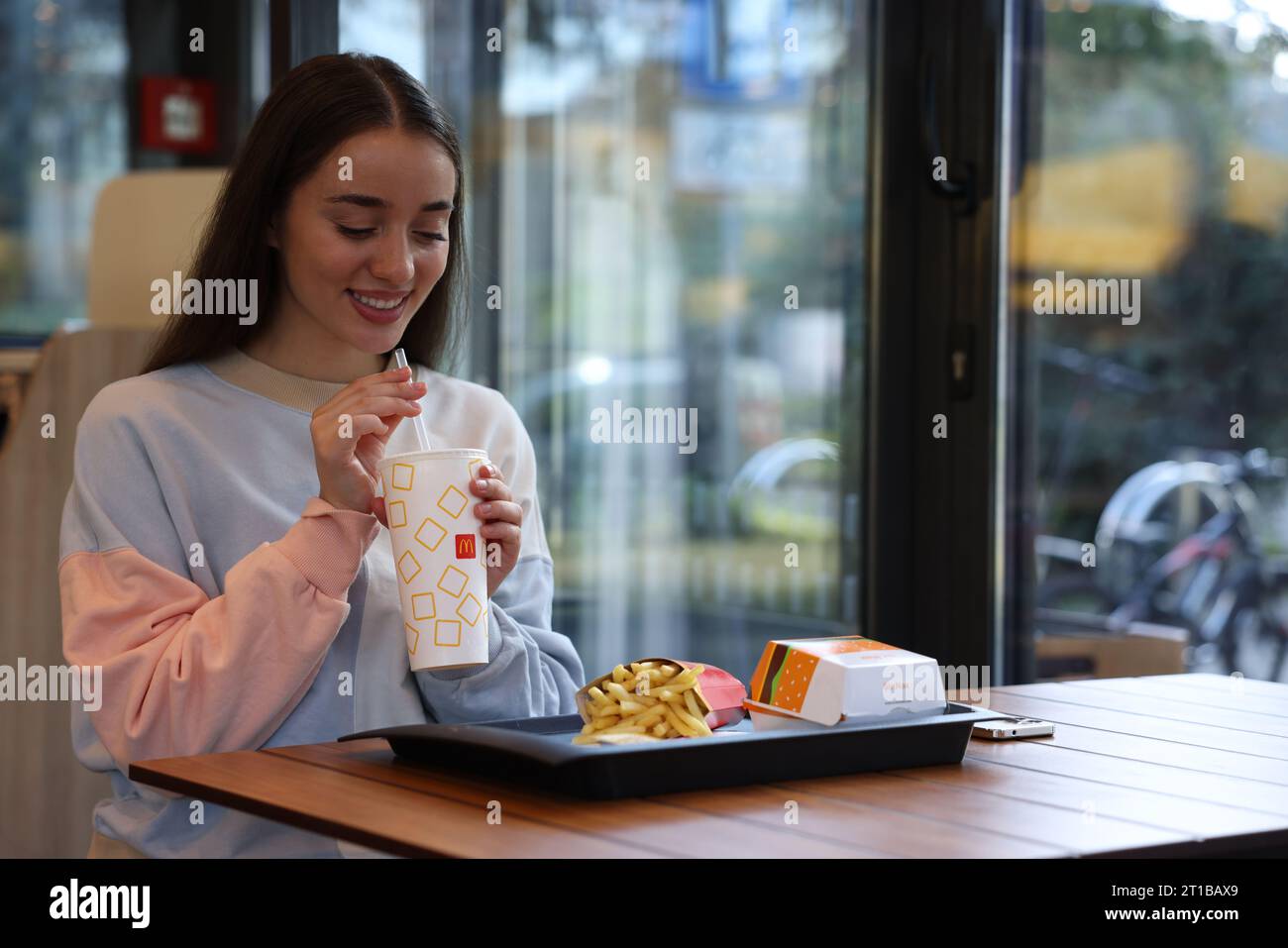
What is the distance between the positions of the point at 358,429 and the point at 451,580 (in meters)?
0.20

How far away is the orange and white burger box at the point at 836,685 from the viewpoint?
1.22 metres

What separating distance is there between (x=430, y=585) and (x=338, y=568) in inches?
6.8

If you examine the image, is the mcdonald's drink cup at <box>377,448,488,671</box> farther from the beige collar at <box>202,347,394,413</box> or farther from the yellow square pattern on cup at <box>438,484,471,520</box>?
the beige collar at <box>202,347,394,413</box>

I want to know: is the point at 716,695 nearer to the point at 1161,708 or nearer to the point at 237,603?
the point at 237,603

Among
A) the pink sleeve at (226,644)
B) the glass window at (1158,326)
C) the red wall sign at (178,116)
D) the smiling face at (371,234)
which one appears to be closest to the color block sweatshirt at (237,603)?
the pink sleeve at (226,644)

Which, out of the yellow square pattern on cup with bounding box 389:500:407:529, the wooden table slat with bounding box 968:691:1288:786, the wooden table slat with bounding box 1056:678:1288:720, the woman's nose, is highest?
the woman's nose

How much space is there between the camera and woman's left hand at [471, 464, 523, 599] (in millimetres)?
1342

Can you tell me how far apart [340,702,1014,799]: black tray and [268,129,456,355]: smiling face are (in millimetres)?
548

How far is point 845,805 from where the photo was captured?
110 cm

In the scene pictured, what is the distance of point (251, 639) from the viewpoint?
1435 mm

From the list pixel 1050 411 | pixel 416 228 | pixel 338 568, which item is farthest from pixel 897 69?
pixel 338 568

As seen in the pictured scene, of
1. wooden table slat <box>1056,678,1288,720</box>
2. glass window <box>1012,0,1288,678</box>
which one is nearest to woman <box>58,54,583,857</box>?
wooden table slat <box>1056,678,1288,720</box>

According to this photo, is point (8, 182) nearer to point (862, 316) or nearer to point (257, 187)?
point (862, 316)

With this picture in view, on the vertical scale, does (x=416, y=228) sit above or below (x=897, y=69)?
below
